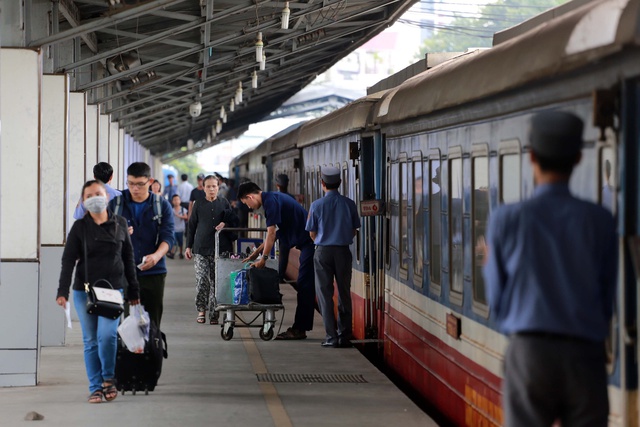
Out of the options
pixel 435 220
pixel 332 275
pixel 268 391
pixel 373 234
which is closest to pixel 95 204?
pixel 268 391

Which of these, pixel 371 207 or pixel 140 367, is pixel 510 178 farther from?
pixel 371 207

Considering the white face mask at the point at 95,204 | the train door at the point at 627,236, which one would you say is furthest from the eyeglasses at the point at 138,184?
the train door at the point at 627,236

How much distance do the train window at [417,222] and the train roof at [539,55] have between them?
80cm

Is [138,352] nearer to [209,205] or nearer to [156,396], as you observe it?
[156,396]

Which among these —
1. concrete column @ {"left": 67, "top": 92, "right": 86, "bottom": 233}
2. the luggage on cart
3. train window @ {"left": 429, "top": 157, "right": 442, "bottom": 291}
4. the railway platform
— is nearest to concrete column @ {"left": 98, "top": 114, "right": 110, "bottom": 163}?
concrete column @ {"left": 67, "top": 92, "right": 86, "bottom": 233}

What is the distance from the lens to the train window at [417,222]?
1062 centimetres

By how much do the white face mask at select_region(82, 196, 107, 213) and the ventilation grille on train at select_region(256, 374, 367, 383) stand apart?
2.56 m

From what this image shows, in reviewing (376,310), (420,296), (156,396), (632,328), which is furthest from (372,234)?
(632,328)

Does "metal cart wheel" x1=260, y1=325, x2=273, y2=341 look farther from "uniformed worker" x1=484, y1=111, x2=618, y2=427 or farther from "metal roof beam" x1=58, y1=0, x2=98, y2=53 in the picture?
"uniformed worker" x1=484, y1=111, x2=618, y2=427

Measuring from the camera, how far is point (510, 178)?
747 cm

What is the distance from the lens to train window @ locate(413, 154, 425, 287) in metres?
10.6

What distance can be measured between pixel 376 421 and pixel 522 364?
440cm

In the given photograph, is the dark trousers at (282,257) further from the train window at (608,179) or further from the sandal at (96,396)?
the train window at (608,179)

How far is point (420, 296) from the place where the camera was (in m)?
10.6
